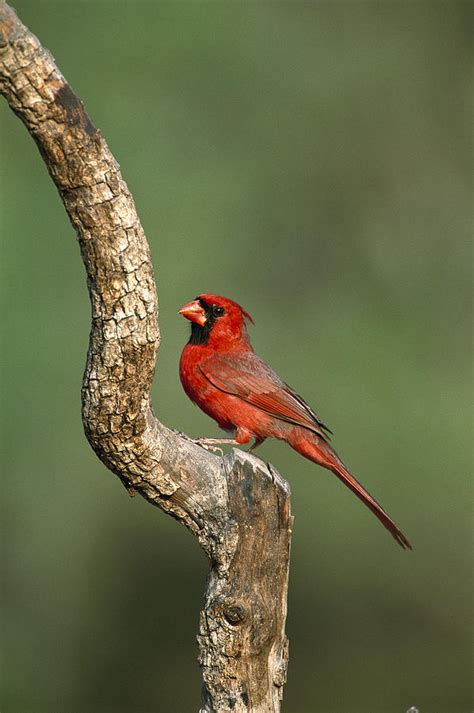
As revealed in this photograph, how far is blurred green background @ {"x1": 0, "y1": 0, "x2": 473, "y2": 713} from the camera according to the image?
626 centimetres

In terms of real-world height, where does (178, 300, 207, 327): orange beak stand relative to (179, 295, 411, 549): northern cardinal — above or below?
above

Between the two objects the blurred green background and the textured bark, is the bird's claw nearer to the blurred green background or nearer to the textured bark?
the textured bark

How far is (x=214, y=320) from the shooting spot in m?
4.13

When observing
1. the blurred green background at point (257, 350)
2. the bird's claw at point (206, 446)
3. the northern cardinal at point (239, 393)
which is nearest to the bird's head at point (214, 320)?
the northern cardinal at point (239, 393)

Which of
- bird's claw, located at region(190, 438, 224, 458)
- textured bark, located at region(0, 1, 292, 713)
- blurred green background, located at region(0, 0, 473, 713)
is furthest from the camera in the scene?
blurred green background, located at region(0, 0, 473, 713)

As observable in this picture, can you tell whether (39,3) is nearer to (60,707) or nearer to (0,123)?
(0,123)

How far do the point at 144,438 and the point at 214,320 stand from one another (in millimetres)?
1268

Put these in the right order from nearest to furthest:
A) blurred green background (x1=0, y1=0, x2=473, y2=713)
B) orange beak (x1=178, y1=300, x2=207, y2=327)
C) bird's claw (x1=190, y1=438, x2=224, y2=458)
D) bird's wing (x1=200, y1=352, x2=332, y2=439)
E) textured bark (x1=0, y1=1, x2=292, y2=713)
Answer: textured bark (x1=0, y1=1, x2=292, y2=713) < bird's claw (x1=190, y1=438, x2=224, y2=458) < bird's wing (x1=200, y1=352, x2=332, y2=439) < orange beak (x1=178, y1=300, x2=207, y2=327) < blurred green background (x1=0, y1=0, x2=473, y2=713)

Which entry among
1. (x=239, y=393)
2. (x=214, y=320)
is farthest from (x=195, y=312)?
(x=239, y=393)

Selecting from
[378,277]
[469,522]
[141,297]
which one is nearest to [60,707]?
[469,522]

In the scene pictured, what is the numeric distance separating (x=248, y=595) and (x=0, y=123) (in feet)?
15.0

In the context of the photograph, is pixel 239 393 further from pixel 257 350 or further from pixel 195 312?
pixel 257 350

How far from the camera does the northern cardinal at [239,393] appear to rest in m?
3.99

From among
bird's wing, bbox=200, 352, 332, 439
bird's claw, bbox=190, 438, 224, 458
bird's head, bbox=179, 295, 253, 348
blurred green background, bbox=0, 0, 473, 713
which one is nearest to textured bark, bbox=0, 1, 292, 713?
bird's claw, bbox=190, 438, 224, 458
